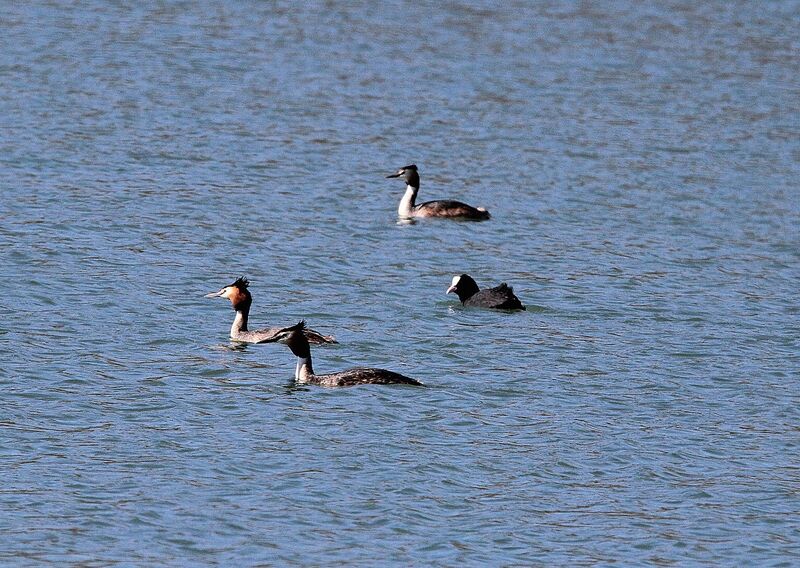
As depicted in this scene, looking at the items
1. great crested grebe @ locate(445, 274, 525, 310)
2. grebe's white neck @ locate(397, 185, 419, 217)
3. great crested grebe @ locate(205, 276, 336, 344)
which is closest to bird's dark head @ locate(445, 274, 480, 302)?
great crested grebe @ locate(445, 274, 525, 310)

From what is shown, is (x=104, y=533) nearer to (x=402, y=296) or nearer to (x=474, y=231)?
(x=402, y=296)

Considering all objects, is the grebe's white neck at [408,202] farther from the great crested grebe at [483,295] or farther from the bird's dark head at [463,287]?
the bird's dark head at [463,287]

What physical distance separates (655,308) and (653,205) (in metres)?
7.73

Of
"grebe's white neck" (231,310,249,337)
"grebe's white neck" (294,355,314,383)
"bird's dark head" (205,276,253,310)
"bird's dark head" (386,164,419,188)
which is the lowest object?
"grebe's white neck" (294,355,314,383)

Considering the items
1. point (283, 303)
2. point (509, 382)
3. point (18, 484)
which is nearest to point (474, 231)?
point (283, 303)

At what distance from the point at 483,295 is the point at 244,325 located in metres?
4.05

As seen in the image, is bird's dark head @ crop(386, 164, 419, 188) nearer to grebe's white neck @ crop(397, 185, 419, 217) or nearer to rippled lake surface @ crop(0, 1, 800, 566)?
grebe's white neck @ crop(397, 185, 419, 217)

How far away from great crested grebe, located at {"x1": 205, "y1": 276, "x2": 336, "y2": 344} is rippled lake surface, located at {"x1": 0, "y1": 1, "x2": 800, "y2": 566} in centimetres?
18

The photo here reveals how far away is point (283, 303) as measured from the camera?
23.7 meters

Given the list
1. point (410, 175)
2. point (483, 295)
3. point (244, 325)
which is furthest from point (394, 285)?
point (410, 175)

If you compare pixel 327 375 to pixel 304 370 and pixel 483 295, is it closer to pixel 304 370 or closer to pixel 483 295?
pixel 304 370

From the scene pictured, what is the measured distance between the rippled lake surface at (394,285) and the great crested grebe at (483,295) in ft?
0.74

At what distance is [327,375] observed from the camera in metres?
19.6

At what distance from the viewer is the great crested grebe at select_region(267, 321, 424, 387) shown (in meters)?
19.3
